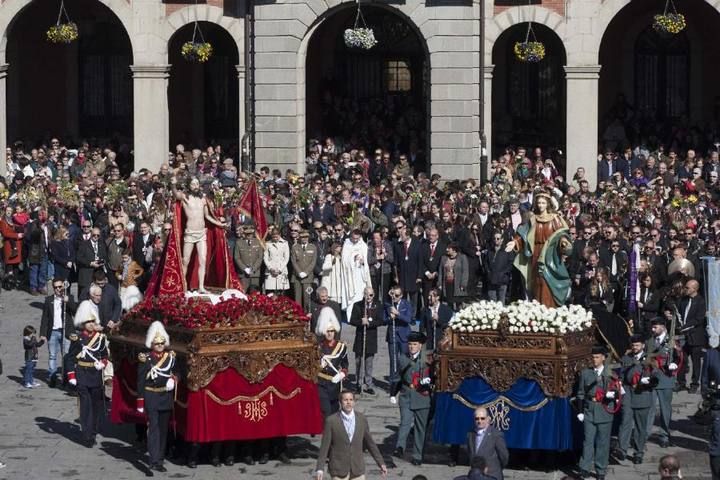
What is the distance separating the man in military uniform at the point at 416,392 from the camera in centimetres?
2381

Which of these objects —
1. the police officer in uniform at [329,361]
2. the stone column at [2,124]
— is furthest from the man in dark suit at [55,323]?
the stone column at [2,124]

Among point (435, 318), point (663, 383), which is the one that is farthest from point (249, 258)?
point (663, 383)

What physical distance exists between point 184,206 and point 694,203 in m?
12.4

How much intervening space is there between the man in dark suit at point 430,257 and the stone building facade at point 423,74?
8993 mm

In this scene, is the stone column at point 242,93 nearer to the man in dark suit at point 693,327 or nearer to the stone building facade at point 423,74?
the stone building facade at point 423,74

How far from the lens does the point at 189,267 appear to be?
26.4 m

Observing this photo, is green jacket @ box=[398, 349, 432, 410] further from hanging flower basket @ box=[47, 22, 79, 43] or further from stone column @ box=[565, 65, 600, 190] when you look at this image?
hanging flower basket @ box=[47, 22, 79, 43]

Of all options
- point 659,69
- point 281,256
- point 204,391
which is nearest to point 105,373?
point 204,391

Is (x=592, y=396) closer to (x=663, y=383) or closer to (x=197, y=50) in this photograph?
(x=663, y=383)

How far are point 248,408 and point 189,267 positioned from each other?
312 cm

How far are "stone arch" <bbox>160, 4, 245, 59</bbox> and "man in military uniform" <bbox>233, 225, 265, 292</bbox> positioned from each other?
1041cm

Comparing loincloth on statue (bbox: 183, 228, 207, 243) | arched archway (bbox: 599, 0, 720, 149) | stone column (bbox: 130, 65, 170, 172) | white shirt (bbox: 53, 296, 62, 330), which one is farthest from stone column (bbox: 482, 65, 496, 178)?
loincloth on statue (bbox: 183, 228, 207, 243)

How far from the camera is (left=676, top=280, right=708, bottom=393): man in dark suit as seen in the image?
1074 inches

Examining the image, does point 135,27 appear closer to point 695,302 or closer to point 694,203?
point 694,203
